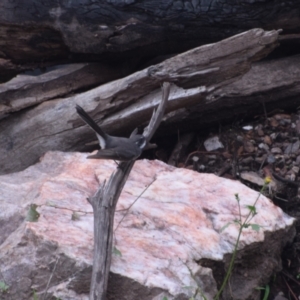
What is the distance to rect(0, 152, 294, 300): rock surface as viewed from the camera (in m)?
2.13

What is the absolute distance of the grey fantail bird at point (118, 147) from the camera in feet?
7.53

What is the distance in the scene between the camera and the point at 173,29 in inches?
128

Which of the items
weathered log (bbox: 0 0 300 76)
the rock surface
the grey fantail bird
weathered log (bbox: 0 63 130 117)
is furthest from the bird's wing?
weathered log (bbox: 0 63 130 117)

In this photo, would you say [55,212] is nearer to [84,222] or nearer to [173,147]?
[84,222]

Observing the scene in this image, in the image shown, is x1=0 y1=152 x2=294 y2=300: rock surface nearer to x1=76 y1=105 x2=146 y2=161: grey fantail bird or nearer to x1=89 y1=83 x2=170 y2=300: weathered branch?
x1=89 y1=83 x2=170 y2=300: weathered branch

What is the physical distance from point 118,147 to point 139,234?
35 cm

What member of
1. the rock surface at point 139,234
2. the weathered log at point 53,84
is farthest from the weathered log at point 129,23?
the rock surface at point 139,234

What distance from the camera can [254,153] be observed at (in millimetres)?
3412

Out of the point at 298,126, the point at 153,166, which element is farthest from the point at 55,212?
the point at 298,126

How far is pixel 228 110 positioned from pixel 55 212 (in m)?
1.42

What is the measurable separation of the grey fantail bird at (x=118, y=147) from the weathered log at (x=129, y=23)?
35.6 inches

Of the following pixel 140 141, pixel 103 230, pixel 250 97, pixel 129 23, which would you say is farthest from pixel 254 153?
pixel 103 230

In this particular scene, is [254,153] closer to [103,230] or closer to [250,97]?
[250,97]

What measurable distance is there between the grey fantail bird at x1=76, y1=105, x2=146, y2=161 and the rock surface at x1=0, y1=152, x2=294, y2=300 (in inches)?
9.9
